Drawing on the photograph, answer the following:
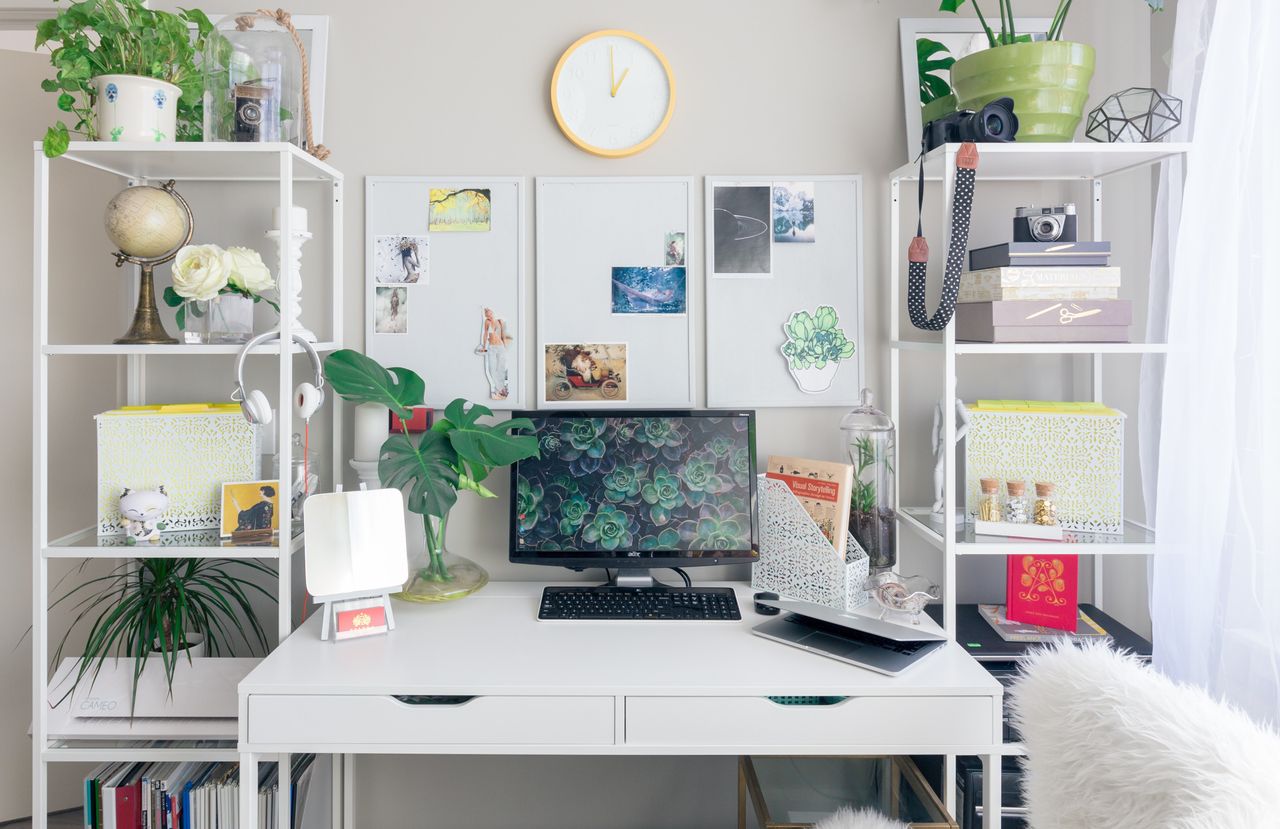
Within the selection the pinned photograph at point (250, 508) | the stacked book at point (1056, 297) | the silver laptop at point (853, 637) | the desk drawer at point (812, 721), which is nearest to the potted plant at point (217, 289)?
the pinned photograph at point (250, 508)

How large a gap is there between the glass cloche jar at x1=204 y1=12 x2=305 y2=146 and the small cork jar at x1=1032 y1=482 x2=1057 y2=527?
71.2 inches

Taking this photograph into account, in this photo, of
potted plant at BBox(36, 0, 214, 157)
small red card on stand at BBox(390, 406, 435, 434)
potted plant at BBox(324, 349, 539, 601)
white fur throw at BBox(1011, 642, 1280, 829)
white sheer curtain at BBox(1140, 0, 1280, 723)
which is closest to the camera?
white fur throw at BBox(1011, 642, 1280, 829)

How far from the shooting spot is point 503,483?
7.17 feet

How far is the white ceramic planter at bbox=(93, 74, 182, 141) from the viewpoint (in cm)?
175

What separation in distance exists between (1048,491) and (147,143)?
203 cm

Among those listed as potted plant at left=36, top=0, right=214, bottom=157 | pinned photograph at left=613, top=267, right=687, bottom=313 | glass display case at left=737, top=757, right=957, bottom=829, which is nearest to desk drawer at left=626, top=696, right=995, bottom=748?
glass display case at left=737, top=757, right=957, bottom=829

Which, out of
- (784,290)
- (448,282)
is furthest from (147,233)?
(784,290)

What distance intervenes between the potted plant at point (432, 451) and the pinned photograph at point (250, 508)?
0.87ft

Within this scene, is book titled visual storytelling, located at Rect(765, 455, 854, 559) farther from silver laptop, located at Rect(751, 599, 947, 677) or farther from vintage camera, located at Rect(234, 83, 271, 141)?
vintage camera, located at Rect(234, 83, 271, 141)

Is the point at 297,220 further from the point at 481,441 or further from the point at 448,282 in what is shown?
the point at 481,441

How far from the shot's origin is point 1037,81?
1.80m

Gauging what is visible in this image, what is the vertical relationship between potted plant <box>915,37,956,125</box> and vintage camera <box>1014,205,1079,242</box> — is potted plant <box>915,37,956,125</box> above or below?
above

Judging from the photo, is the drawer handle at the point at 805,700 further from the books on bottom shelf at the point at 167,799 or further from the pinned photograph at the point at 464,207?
the pinned photograph at the point at 464,207

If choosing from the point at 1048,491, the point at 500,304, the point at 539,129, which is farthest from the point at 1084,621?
the point at 539,129
